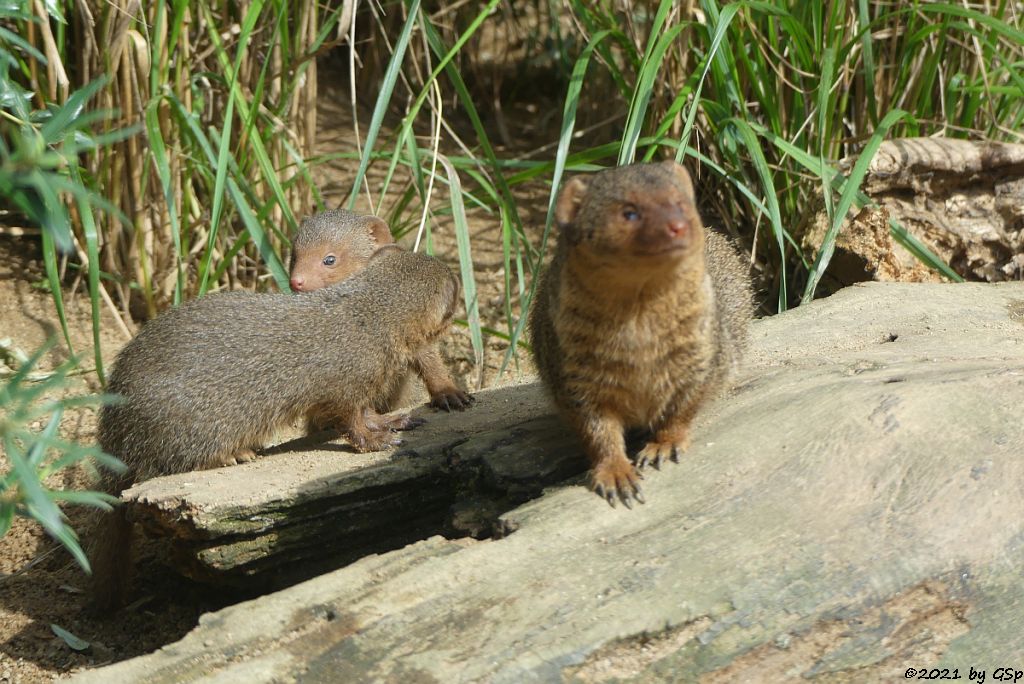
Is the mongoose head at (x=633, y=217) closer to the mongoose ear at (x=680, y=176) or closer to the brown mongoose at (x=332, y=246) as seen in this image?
the mongoose ear at (x=680, y=176)

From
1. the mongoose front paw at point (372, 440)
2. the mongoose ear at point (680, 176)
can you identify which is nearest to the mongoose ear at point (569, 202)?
the mongoose ear at point (680, 176)

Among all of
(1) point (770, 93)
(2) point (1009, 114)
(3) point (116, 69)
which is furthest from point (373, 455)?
(2) point (1009, 114)

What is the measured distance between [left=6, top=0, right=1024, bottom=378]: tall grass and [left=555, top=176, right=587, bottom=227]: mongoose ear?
1.01 meters

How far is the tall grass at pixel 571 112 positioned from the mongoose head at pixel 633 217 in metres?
1.05

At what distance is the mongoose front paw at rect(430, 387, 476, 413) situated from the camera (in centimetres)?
376

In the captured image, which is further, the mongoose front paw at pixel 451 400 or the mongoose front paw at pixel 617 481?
the mongoose front paw at pixel 451 400

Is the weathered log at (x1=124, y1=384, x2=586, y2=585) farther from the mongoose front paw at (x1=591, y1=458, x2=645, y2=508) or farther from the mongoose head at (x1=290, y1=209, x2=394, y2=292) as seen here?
the mongoose head at (x1=290, y1=209, x2=394, y2=292)

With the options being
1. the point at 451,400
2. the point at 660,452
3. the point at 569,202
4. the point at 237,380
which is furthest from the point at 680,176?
the point at 237,380

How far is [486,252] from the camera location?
18.5 ft

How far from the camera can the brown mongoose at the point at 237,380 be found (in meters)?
3.34

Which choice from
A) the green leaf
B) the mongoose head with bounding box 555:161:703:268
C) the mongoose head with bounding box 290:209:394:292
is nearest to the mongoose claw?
the mongoose head with bounding box 555:161:703:268

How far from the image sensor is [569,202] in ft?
9.10

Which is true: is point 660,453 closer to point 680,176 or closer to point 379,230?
point 680,176

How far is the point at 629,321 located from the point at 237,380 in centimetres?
132
